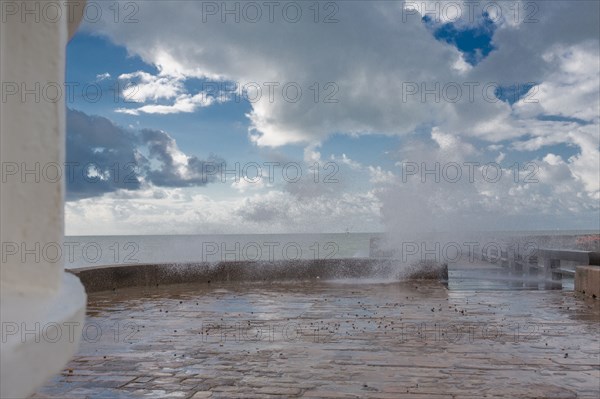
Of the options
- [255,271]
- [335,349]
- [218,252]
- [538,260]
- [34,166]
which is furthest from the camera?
[218,252]

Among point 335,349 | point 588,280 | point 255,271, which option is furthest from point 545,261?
point 335,349

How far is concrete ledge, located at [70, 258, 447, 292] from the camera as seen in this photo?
16.3m

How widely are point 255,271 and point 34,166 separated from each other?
1692 cm

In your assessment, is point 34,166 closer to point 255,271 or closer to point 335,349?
point 335,349

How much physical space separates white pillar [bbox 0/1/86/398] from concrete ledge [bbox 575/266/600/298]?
1408cm

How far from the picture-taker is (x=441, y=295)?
13898 millimetres

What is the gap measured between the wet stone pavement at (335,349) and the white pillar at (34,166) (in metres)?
4.39

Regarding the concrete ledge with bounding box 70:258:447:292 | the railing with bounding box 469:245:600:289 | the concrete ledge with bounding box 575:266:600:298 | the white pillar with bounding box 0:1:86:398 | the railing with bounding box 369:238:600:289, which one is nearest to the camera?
the white pillar with bounding box 0:1:86:398

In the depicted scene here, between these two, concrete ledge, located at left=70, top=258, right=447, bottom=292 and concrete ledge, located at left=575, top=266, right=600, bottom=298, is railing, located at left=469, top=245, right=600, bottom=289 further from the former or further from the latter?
concrete ledge, located at left=70, top=258, right=447, bottom=292

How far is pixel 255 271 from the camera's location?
58.6ft

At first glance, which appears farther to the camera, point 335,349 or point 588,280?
point 588,280

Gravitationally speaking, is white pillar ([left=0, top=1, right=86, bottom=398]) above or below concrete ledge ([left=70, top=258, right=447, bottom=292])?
above

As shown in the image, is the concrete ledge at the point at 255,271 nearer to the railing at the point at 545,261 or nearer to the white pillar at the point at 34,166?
the railing at the point at 545,261

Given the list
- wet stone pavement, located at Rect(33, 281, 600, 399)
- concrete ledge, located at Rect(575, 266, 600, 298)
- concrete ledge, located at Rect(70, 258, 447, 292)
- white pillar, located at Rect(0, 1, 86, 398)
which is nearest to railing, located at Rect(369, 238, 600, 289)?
concrete ledge, located at Rect(575, 266, 600, 298)
